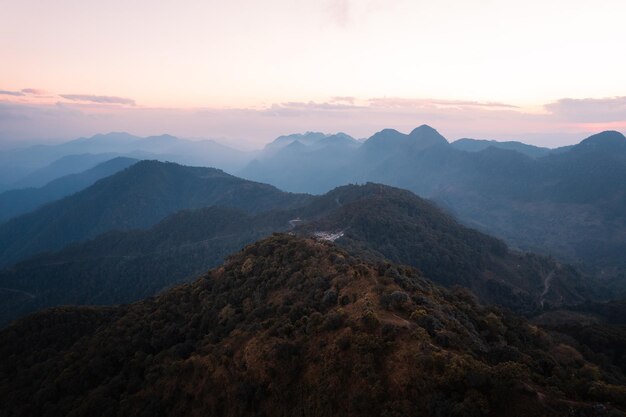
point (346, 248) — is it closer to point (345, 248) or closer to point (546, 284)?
point (345, 248)

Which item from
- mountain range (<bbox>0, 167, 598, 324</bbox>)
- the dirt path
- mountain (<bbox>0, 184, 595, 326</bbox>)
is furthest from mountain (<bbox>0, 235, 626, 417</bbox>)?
the dirt path

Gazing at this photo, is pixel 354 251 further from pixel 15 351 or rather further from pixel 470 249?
pixel 15 351

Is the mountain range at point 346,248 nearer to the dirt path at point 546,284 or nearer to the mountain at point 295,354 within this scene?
the dirt path at point 546,284

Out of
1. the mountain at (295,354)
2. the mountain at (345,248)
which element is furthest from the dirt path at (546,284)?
the mountain at (295,354)

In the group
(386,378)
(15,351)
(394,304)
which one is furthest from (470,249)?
(15,351)

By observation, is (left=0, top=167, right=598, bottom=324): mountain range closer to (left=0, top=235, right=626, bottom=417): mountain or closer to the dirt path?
the dirt path

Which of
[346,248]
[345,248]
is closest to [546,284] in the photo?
[346,248]
